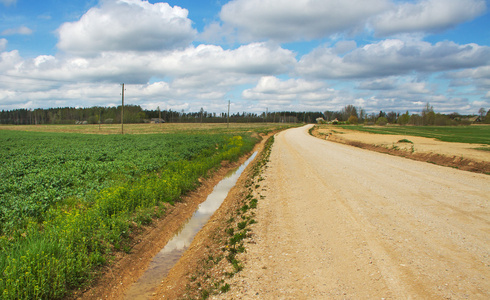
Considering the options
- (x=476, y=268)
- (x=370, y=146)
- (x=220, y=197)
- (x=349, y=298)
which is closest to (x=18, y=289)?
(x=349, y=298)

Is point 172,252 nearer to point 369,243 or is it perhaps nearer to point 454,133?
point 369,243

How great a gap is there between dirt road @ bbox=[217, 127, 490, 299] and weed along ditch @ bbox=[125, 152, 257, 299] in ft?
7.61

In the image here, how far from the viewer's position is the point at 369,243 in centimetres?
604

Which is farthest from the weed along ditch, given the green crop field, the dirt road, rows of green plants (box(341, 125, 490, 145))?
rows of green plants (box(341, 125, 490, 145))

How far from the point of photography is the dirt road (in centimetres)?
449

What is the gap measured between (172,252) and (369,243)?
528cm

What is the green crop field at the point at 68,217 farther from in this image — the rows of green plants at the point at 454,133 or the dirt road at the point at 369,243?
the rows of green plants at the point at 454,133

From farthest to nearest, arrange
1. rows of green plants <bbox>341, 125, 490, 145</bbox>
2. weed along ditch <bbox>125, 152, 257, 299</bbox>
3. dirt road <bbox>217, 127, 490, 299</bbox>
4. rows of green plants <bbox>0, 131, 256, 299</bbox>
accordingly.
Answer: rows of green plants <bbox>341, 125, 490, 145</bbox>
weed along ditch <bbox>125, 152, 257, 299</bbox>
rows of green plants <bbox>0, 131, 256, 299</bbox>
dirt road <bbox>217, 127, 490, 299</bbox>

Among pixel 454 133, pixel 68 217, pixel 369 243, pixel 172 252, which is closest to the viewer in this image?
pixel 369 243

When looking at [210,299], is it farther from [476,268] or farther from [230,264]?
[476,268]

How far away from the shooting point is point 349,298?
4.20m

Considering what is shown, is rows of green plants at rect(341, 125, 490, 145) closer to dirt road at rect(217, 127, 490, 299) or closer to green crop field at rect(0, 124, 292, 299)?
dirt road at rect(217, 127, 490, 299)

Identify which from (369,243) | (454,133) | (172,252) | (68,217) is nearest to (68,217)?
(68,217)

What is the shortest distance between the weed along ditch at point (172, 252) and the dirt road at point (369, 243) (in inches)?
91.3
